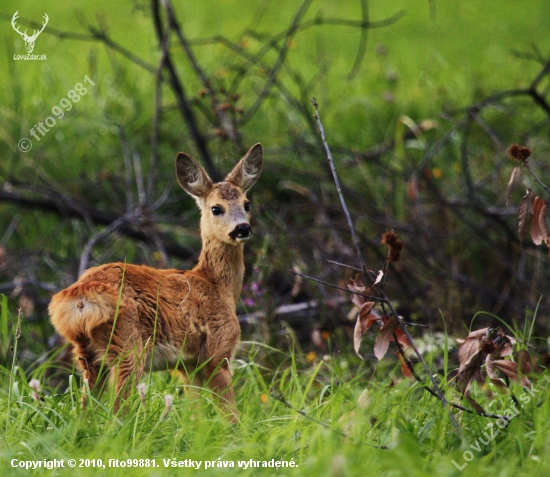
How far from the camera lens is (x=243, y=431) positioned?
3.52m

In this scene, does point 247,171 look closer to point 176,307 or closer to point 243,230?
point 243,230

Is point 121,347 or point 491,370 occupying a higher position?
point 491,370

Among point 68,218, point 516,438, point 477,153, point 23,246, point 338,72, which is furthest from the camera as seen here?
point 338,72

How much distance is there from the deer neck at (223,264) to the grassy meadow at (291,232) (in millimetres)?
384

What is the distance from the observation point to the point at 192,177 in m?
4.77

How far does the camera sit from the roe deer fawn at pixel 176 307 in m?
3.78

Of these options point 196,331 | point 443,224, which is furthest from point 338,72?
point 196,331

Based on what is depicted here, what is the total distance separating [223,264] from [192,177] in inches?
20.8

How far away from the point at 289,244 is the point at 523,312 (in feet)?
6.48

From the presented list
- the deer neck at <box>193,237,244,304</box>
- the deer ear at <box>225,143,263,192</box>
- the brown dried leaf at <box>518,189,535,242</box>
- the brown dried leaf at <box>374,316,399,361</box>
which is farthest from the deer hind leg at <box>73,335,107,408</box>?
the brown dried leaf at <box>518,189,535,242</box>

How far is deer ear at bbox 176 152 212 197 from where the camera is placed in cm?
469

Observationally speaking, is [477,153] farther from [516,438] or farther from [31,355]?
[516,438]

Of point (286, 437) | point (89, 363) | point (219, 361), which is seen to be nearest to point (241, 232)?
point (219, 361)

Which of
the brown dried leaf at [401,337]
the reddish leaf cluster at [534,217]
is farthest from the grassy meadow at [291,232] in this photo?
the reddish leaf cluster at [534,217]
